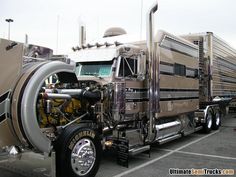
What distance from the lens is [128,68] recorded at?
763cm

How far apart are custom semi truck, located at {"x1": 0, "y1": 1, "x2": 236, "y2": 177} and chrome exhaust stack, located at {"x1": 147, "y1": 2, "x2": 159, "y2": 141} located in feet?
0.08

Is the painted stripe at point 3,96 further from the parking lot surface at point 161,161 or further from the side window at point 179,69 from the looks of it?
the side window at point 179,69

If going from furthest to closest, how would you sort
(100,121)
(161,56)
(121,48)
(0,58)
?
(161,56), (121,48), (100,121), (0,58)

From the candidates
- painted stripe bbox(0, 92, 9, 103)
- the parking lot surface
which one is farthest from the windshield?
painted stripe bbox(0, 92, 9, 103)

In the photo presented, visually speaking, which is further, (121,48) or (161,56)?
(161,56)

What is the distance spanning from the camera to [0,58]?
16.7ft

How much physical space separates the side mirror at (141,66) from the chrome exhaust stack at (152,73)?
15cm

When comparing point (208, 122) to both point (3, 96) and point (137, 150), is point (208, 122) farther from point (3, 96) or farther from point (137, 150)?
point (3, 96)

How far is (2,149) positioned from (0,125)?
41 cm

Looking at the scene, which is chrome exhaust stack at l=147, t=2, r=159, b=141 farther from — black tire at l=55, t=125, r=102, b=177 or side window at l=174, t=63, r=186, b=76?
black tire at l=55, t=125, r=102, b=177

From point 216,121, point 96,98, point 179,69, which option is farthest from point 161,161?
point 216,121

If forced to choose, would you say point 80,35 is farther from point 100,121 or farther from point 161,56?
point 100,121

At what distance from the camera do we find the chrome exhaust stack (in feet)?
26.2

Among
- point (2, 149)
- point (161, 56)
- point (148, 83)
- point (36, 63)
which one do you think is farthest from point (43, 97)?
point (161, 56)
